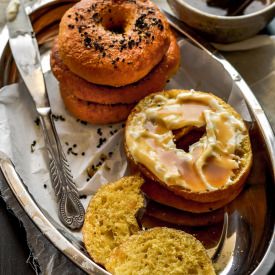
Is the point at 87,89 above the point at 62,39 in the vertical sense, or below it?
below

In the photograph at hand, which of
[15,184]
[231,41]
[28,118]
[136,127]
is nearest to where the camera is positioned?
[15,184]

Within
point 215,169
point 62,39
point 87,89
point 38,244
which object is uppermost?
point 62,39

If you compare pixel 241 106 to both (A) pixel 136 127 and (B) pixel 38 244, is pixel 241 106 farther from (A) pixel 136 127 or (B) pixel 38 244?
(B) pixel 38 244

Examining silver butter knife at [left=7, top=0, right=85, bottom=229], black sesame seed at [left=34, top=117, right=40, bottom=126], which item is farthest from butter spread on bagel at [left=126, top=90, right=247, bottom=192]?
black sesame seed at [left=34, top=117, right=40, bottom=126]

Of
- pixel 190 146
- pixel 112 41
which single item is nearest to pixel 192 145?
pixel 190 146

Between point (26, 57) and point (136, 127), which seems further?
point (26, 57)

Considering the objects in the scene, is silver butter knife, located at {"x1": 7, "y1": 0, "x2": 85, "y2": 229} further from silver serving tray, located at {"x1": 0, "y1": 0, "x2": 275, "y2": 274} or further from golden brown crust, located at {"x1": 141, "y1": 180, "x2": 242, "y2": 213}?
golden brown crust, located at {"x1": 141, "y1": 180, "x2": 242, "y2": 213}

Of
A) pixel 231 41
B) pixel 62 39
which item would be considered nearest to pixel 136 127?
pixel 62 39
